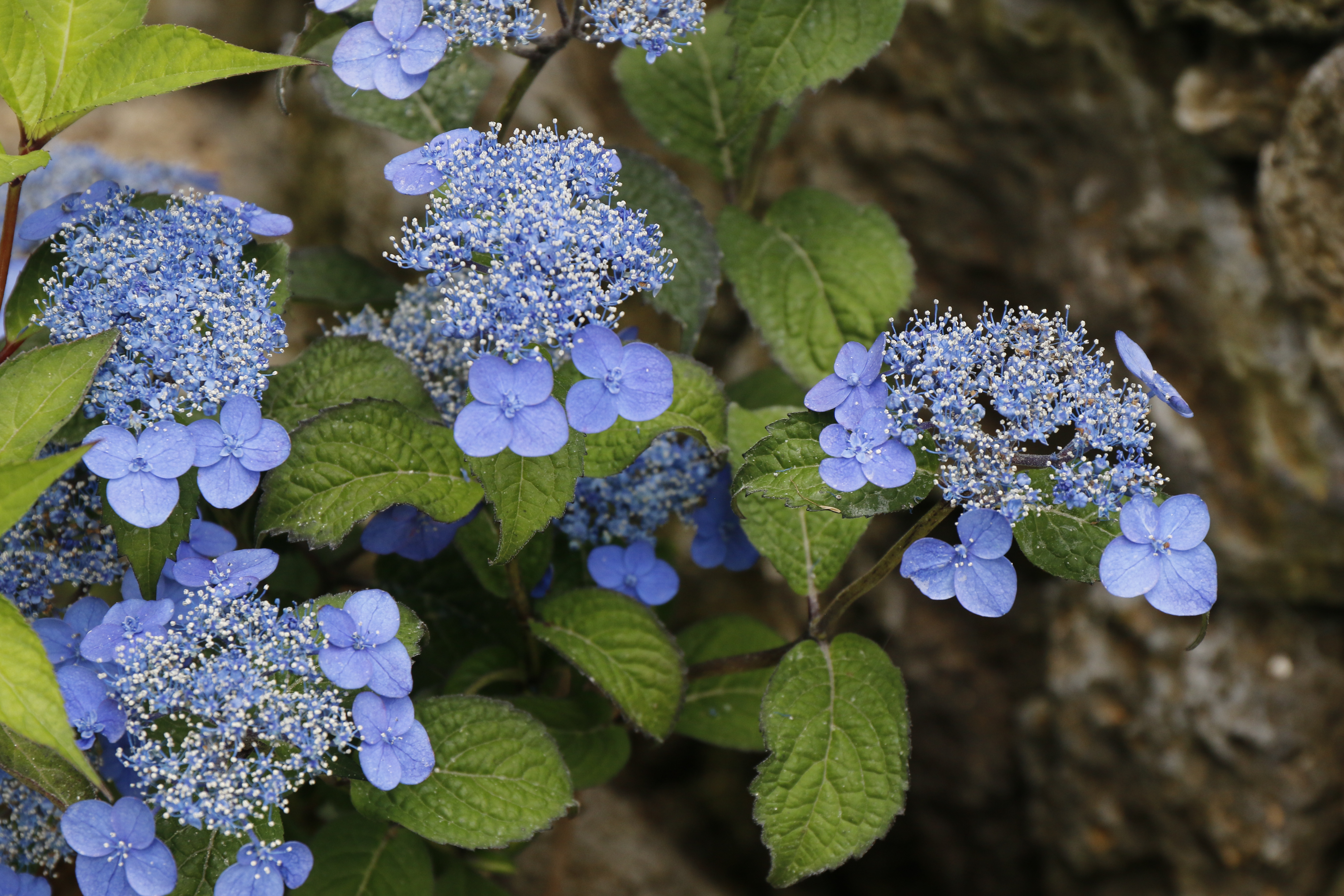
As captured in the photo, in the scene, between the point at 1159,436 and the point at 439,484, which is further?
the point at 1159,436

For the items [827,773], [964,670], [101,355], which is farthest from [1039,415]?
[964,670]

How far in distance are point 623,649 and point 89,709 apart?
28.7 inches

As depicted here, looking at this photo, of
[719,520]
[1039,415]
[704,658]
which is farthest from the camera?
[704,658]

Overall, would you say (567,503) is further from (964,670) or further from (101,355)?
(964,670)

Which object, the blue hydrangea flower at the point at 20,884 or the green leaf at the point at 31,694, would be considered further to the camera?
the blue hydrangea flower at the point at 20,884

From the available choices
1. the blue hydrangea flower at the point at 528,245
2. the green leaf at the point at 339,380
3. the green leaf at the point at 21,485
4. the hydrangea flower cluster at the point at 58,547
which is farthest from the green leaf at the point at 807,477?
the hydrangea flower cluster at the point at 58,547

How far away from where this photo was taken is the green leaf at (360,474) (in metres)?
1.44

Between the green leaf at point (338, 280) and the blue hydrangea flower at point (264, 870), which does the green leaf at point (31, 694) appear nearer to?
the blue hydrangea flower at point (264, 870)

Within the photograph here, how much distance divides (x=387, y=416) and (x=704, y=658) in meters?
0.88

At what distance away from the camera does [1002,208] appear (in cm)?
253

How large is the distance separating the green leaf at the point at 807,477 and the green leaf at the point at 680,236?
0.53 metres

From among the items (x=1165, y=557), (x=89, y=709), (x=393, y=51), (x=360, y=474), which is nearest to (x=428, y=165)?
(x=393, y=51)

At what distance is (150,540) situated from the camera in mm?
1345

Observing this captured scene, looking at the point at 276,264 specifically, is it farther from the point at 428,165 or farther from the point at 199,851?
the point at 199,851
